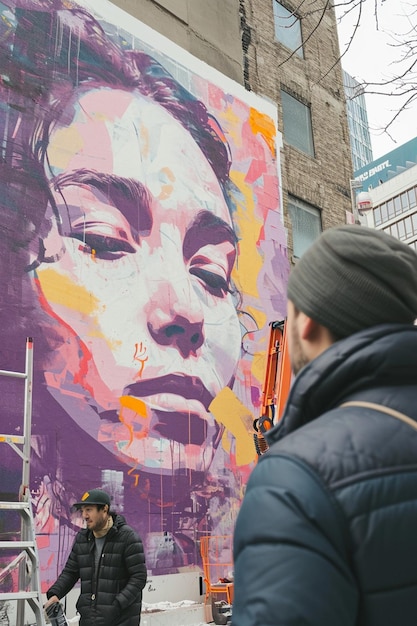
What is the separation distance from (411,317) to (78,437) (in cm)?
771

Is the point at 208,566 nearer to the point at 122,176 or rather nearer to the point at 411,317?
the point at 122,176

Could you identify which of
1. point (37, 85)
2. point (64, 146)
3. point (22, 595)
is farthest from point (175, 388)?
point (22, 595)

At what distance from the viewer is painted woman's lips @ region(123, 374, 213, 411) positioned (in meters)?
9.59

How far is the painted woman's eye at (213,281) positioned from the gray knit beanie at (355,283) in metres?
9.57

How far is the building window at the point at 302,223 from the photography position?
14.1 m

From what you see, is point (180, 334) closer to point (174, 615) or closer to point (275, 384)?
point (275, 384)

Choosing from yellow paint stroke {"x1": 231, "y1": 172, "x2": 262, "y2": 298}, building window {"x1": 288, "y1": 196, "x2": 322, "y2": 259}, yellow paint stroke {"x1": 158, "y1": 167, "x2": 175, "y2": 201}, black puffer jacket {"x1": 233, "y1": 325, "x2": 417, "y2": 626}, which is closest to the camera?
black puffer jacket {"x1": 233, "y1": 325, "x2": 417, "y2": 626}

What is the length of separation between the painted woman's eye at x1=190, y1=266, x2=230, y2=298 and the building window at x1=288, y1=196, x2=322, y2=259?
2.90 metres

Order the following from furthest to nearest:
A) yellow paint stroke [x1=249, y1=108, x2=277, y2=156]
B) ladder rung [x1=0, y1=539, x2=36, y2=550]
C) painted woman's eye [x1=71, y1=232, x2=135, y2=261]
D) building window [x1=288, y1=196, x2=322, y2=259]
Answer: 1. building window [x1=288, y1=196, x2=322, y2=259]
2. yellow paint stroke [x1=249, y1=108, x2=277, y2=156]
3. painted woman's eye [x1=71, y1=232, x2=135, y2=261]
4. ladder rung [x1=0, y1=539, x2=36, y2=550]

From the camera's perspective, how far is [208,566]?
32.3ft

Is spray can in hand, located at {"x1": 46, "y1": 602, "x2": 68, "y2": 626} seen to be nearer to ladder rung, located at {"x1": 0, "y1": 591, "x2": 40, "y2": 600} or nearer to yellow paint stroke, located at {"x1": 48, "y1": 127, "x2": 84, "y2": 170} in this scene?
ladder rung, located at {"x1": 0, "y1": 591, "x2": 40, "y2": 600}

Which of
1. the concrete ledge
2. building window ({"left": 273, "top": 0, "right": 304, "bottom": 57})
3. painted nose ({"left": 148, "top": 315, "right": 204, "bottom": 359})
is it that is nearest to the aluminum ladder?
the concrete ledge

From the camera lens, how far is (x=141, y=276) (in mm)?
10133

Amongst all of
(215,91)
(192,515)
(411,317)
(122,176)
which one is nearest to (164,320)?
(122,176)
